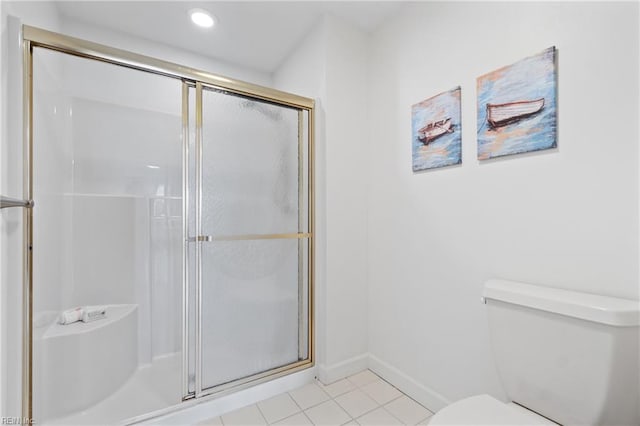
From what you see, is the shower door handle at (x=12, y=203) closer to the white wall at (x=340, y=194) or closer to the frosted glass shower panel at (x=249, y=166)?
the frosted glass shower panel at (x=249, y=166)

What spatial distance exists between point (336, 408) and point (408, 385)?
0.43m

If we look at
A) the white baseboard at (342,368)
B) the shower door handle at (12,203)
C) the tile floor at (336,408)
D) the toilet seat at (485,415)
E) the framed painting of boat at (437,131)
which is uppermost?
the framed painting of boat at (437,131)

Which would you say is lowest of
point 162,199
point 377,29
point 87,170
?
point 162,199

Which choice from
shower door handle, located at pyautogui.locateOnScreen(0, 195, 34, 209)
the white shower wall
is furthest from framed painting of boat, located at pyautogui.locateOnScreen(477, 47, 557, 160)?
shower door handle, located at pyautogui.locateOnScreen(0, 195, 34, 209)

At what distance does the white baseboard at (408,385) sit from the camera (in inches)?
58.0

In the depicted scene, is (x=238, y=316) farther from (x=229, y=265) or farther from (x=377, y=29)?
(x=377, y=29)

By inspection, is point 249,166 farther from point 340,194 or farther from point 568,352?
point 568,352

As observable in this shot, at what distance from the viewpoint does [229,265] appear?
5.19ft

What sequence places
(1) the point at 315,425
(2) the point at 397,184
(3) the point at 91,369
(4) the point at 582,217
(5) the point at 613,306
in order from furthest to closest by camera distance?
(2) the point at 397,184 < (3) the point at 91,369 < (1) the point at 315,425 < (4) the point at 582,217 < (5) the point at 613,306

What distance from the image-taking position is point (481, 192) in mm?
1305

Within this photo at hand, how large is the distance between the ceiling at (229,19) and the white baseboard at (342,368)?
220cm

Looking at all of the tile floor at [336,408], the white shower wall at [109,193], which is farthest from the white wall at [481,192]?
the white shower wall at [109,193]

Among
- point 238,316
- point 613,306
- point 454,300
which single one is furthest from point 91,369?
point 613,306

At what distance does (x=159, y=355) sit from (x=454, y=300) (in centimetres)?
181
